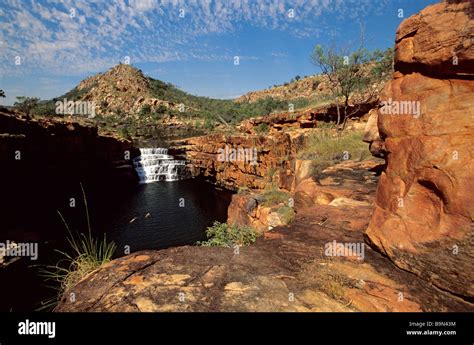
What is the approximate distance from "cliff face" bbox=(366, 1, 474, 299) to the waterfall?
40.5 metres

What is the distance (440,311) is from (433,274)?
0.43 meters

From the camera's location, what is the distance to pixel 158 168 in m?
41.8

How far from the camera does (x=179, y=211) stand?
27.5m

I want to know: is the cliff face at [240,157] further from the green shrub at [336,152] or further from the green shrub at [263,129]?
the green shrub at [336,152]

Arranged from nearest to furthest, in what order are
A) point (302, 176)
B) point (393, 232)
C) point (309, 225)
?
point (393, 232), point (309, 225), point (302, 176)

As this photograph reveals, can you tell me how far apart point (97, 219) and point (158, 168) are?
17478 mm

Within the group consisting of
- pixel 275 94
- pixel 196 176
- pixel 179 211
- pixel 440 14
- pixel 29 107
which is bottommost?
pixel 179 211

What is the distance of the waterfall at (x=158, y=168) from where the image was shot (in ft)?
135

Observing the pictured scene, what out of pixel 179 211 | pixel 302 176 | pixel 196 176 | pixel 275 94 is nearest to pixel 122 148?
pixel 196 176

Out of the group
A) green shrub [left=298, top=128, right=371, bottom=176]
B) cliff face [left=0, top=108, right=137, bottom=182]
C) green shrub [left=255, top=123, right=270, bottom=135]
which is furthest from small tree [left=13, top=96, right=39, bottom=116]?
green shrub [left=298, top=128, right=371, bottom=176]

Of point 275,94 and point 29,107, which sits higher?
point 275,94

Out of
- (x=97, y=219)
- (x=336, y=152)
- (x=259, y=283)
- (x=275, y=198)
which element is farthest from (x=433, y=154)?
(x=97, y=219)
